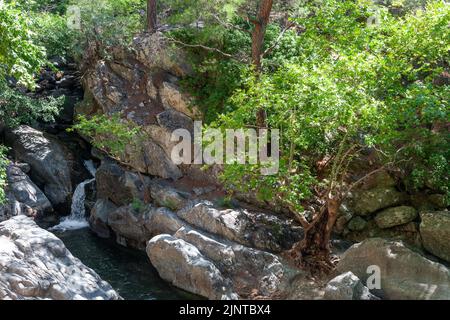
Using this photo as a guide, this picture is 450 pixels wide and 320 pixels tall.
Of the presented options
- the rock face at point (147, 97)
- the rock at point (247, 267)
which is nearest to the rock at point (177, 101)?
the rock face at point (147, 97)

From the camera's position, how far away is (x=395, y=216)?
14.4 m

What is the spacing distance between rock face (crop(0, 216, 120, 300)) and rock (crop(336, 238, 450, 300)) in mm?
6403

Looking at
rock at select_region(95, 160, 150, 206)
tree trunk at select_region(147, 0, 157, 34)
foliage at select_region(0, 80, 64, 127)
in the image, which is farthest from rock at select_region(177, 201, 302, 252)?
tree trunk at select_region(147, 0, 157, 34)

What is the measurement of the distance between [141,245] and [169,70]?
24.6 feet

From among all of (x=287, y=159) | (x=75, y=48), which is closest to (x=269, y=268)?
(x=287, y=159)

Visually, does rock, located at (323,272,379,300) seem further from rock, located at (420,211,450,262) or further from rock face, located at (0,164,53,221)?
rock face, located at (0,164,53,221)

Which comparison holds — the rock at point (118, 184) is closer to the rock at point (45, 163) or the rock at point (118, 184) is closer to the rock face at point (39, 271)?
the rock at point (45, 163)

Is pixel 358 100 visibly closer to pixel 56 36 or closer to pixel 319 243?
pixel 319 243

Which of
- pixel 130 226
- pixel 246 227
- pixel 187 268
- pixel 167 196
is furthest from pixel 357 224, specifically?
pixel 130 226

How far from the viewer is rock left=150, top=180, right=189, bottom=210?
1683 centimetres

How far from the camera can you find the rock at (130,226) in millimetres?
17219

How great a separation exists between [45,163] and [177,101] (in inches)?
256

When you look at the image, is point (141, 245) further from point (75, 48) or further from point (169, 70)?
point (75, 48)

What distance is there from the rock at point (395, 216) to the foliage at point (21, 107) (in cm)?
1435
